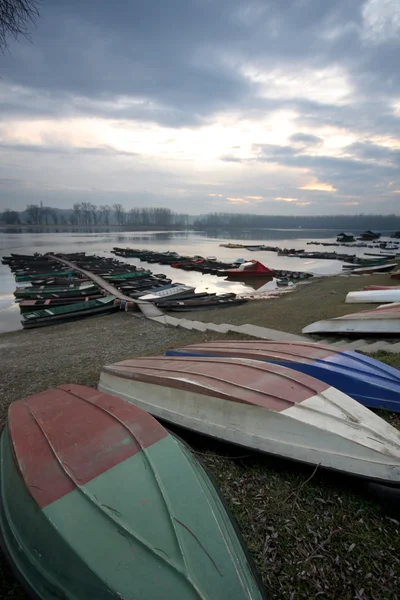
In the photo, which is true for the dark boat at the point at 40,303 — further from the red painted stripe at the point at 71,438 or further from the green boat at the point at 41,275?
the red painted stripe at the point at 71,438

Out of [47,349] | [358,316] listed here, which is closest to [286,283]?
[358,316]

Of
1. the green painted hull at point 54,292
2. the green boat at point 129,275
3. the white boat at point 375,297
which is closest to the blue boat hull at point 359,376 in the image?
the white boat at point 375,297

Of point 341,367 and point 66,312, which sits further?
point 66,312

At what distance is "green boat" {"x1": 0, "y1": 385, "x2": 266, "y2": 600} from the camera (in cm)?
177

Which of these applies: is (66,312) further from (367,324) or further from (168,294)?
(367,324)

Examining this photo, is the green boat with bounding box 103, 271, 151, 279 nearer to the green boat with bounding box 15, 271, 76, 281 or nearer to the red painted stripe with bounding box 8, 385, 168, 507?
the green boat with bounding box 15, 271, 76, 281

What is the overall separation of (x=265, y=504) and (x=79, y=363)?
5975 mm

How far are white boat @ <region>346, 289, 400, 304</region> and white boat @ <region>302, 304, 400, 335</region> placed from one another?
90.3 inches

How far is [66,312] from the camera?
14.8 m

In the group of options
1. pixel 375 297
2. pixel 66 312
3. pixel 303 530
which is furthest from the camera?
pixel 66 312

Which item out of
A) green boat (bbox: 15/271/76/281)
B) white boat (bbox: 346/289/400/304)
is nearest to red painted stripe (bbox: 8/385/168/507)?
white boat (bbox: 346/289/400/304)

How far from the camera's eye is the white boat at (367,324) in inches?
279

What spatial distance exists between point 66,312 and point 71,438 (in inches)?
517

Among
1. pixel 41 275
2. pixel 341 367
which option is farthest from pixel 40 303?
pixel 341 367
